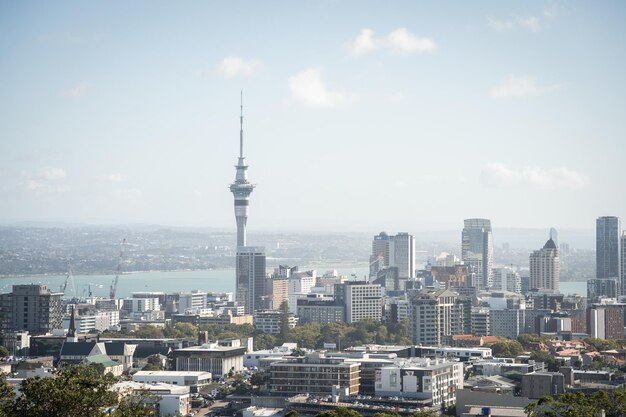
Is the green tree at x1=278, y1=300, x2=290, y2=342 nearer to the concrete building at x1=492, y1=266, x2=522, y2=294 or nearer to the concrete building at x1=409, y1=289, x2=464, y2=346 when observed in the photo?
the concrete building at x1=409, y1=289, x2=464, y2=346

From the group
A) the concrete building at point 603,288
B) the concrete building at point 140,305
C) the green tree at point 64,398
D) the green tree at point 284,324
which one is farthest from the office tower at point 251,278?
the green tree at point 64,398

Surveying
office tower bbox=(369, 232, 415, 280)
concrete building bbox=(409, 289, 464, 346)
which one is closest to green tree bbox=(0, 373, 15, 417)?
concrete building bbox=(409, 289, 464, 346)

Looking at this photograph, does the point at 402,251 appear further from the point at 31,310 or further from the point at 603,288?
the point at 31,310

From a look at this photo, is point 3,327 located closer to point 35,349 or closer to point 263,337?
point 35,349

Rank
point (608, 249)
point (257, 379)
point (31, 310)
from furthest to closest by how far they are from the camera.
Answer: point (608, 249)
point (31, 310)
point (257, 379)

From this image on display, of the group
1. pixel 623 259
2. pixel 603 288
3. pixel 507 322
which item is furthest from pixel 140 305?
pixel 623 259
